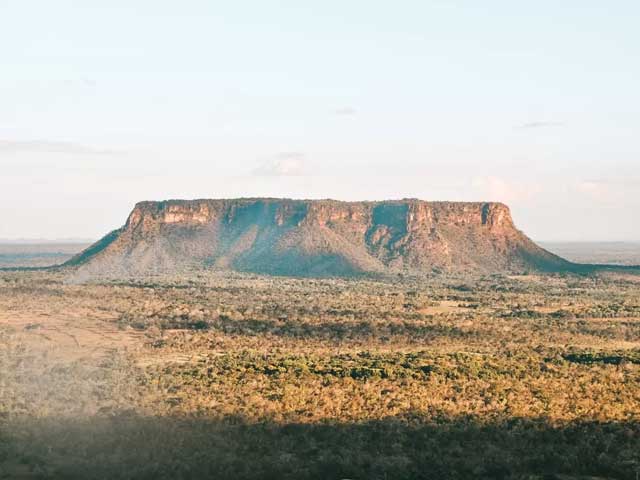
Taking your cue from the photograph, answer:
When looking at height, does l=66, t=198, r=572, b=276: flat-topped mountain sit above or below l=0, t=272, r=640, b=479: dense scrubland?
above

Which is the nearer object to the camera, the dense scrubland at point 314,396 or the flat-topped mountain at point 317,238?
the dense scrubland at point 314,396

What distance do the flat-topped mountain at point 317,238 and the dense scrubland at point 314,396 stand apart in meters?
73.5

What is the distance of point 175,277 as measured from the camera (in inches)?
4988

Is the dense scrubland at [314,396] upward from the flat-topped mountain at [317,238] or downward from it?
downward

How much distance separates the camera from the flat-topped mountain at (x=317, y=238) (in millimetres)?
144000

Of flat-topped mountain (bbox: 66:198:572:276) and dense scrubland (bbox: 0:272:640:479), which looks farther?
flat-topped mountain (bbox: 66:198:572:276)

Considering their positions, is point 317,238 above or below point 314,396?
above

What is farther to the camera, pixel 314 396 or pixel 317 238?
pixel 317 238

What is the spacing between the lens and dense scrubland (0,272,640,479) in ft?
80.6

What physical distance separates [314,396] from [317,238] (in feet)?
374

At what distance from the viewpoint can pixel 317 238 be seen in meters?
146

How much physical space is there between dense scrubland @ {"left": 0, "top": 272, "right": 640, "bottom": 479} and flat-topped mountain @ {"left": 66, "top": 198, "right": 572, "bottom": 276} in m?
73.5

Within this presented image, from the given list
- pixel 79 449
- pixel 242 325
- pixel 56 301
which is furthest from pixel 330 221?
pixel 79 449

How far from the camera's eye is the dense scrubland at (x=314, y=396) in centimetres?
2458
